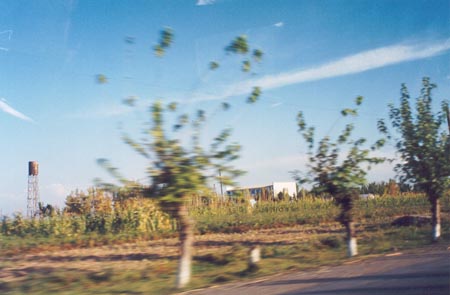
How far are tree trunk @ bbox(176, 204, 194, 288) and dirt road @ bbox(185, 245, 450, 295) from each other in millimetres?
823

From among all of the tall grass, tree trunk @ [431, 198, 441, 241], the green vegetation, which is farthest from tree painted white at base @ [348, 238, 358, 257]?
the tall grass

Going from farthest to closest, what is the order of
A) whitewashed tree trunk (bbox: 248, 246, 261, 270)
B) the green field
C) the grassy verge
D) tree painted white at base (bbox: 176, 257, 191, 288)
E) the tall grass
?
the tall grass, whitewashed tree trunk (bbox: 248, 246, 261, 270), the green field, the grassy verge, tree painted white at base (bbox: 176, 257, 191, 288)

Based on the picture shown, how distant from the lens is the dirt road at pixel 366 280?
7.93 m

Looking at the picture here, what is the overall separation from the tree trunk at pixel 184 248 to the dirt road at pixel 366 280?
82 cm

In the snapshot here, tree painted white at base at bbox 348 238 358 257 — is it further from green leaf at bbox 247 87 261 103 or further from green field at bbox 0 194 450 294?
green leaf at bbox 247 87 261 103

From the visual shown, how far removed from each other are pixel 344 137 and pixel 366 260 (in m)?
4.34

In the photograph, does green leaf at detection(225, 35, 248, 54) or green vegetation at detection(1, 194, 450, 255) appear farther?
green vegetation at detection(1, 194, 450, 255)

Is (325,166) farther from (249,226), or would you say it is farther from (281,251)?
(249,226)

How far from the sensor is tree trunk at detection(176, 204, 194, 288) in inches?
392

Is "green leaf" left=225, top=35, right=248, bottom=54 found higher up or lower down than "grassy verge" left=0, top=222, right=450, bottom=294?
higher up

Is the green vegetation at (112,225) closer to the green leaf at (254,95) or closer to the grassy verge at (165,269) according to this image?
the grassy verge at (165,269)

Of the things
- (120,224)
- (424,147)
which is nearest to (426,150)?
(424,147)

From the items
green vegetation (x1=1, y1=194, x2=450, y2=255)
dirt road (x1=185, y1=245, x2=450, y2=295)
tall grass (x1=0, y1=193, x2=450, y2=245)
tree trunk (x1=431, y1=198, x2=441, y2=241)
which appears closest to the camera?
dirt road (x1=185, y1=245, x2=450, y2=295)

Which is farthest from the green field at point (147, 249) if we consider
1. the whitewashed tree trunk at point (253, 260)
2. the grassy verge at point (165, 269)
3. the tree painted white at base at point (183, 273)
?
the tree painted white at base at point (183, 273)
